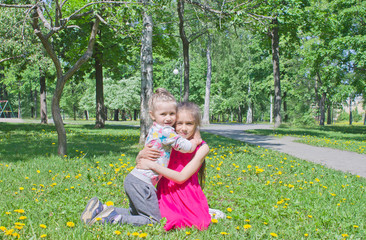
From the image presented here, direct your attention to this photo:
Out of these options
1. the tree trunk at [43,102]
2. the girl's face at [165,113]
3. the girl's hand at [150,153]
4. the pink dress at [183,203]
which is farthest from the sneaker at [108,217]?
the tree trunk at [43,102]

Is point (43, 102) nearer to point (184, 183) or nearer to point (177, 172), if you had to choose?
point (184, 183)

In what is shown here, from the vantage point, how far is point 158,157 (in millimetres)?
3070

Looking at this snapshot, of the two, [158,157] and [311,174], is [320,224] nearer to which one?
[158,157]

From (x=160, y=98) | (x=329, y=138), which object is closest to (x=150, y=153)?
(x=160, y=98)

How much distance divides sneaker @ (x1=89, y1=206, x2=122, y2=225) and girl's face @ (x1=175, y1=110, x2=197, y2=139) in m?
1.10

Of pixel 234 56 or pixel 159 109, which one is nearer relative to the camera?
pixel 159 109

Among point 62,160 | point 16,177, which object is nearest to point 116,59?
point 62,160

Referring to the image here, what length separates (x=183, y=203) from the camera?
10.4 feet

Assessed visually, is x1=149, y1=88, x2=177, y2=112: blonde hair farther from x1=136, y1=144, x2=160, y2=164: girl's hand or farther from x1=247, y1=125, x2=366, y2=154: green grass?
x1=247, y1=125, x2=366, y2=154: green grass

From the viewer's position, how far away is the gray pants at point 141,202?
310 centimetres

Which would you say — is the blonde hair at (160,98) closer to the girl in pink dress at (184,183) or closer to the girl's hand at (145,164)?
the girl in pink dress at (184,183)

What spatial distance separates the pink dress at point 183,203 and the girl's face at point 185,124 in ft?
0.82

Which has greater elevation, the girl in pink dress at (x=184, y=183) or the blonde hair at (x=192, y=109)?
the blonde hair at (x=192, y=109)

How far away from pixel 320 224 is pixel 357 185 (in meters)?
2.39
